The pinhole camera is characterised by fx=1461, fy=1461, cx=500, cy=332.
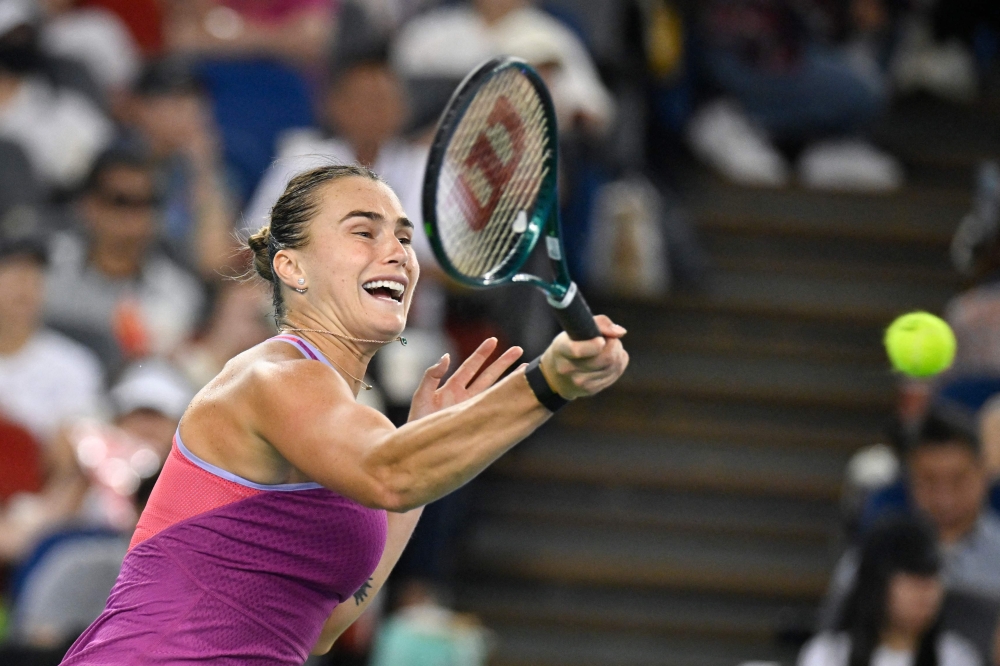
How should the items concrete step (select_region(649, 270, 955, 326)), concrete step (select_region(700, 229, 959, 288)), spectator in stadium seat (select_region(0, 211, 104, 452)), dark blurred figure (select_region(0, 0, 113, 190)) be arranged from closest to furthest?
1. spectator in stadium seat (select_region(0, 211, 104, 452))
2. dark blurred figure (select_region(0, 0, 113, 190))
3. concrete step (select_region(649, 270, 955, 326))
4. concrete step (select_region(700, 229, 959, 288))

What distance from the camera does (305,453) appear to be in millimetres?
2180

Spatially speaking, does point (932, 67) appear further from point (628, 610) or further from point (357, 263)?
point (357, 263)

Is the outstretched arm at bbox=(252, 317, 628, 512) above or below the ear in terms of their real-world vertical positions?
below

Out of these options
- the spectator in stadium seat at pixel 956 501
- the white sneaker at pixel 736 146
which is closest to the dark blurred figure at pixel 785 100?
the white sneaker at pixel 736 146

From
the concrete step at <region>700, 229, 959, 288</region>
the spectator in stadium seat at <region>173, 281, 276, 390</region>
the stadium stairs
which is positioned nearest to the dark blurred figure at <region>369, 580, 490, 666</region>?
the stadium stairs

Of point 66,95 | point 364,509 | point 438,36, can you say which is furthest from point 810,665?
point 66,95

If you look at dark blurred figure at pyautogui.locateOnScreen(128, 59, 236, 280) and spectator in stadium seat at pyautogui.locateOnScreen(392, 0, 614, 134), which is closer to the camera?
spectator in stadium seat at pyautogui.locateOnScreen(392, 0, 614, 134)

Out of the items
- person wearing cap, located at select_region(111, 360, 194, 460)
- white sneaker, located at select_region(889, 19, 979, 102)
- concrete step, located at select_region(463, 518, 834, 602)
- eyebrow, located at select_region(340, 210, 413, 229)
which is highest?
white sneaker, located at select_region(889, 19, 979, 102)

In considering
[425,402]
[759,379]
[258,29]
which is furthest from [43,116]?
[425,402]

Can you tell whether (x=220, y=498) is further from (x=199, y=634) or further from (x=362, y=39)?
(x=362, y=39)

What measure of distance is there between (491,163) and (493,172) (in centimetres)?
2

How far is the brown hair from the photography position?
2.46m

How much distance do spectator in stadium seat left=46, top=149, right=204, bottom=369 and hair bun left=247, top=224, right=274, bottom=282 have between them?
333 cm

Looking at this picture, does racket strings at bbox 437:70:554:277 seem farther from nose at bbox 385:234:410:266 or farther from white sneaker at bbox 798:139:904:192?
white sneaker at bbox 798:139:904:192
